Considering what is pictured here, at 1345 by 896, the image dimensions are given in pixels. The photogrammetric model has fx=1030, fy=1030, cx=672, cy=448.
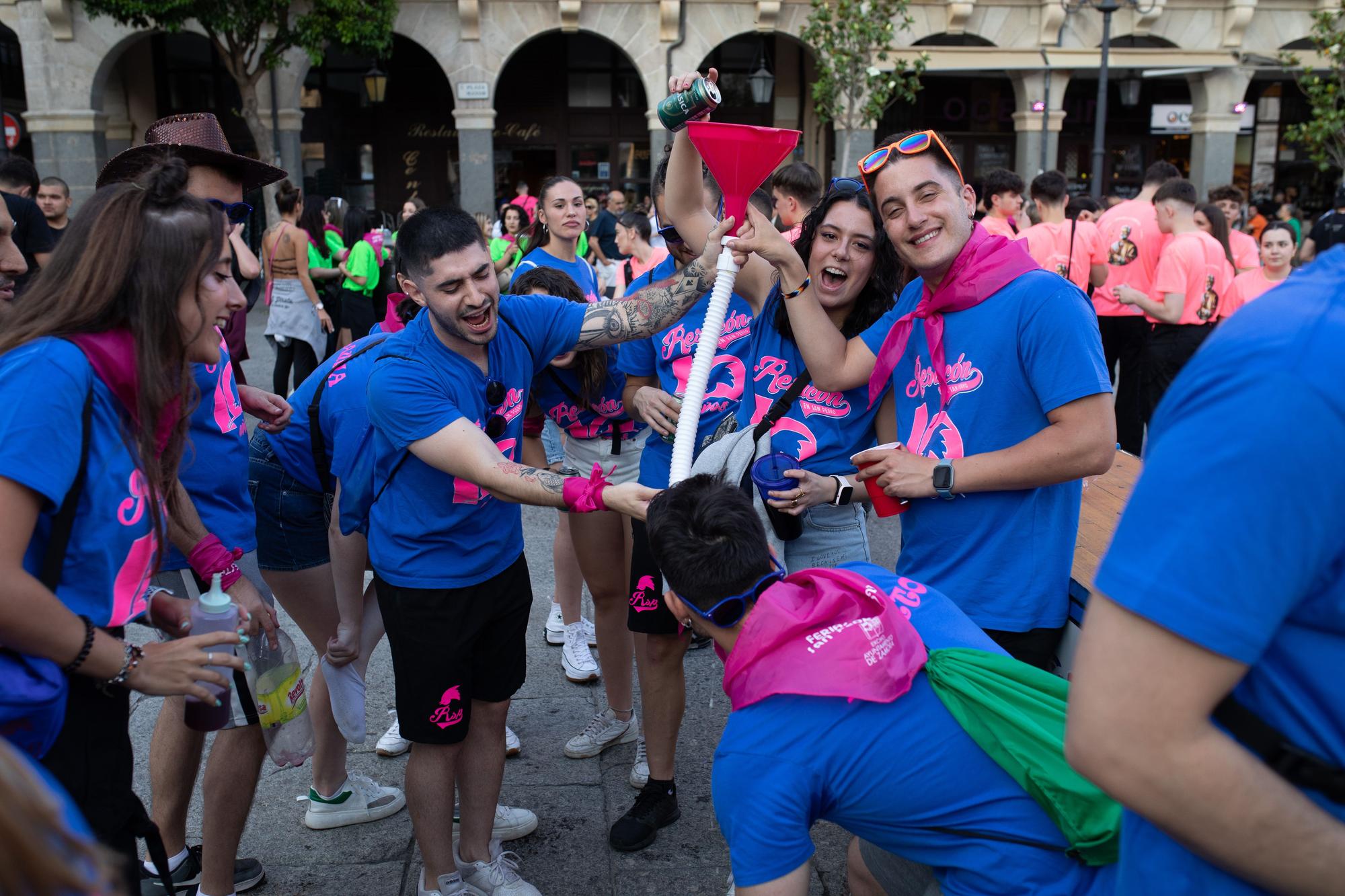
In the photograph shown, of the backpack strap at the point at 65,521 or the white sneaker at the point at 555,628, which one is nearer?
the backpack strap at the point at 65,521

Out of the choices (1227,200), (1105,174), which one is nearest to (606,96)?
(1105,174)

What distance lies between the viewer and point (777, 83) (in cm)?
2120

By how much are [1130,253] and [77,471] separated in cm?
724

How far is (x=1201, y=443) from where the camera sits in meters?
0.86

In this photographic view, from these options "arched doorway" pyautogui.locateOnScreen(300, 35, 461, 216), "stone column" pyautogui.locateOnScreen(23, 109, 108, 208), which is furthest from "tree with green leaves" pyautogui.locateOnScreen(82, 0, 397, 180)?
"arched doorway" pyautogui.locateOnScreen(300, 35, 461, 216)

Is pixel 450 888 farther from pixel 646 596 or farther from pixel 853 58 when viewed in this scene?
pixel 853 58

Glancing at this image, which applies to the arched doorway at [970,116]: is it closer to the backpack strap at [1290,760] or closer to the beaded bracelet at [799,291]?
the beaded bracelet at [799,291]

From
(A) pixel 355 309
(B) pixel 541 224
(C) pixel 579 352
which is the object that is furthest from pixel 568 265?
(A) pixel 355 309

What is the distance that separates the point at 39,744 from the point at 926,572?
5.82ft

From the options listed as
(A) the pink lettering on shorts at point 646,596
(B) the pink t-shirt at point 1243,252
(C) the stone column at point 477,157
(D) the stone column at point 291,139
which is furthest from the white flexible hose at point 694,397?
(D) the stone column at point 291,139

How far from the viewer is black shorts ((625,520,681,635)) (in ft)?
10.2

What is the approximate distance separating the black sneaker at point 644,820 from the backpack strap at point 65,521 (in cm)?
186

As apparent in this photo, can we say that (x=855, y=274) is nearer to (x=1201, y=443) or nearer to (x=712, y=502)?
(x=712, y=502)

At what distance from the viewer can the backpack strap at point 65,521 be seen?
1667mm
